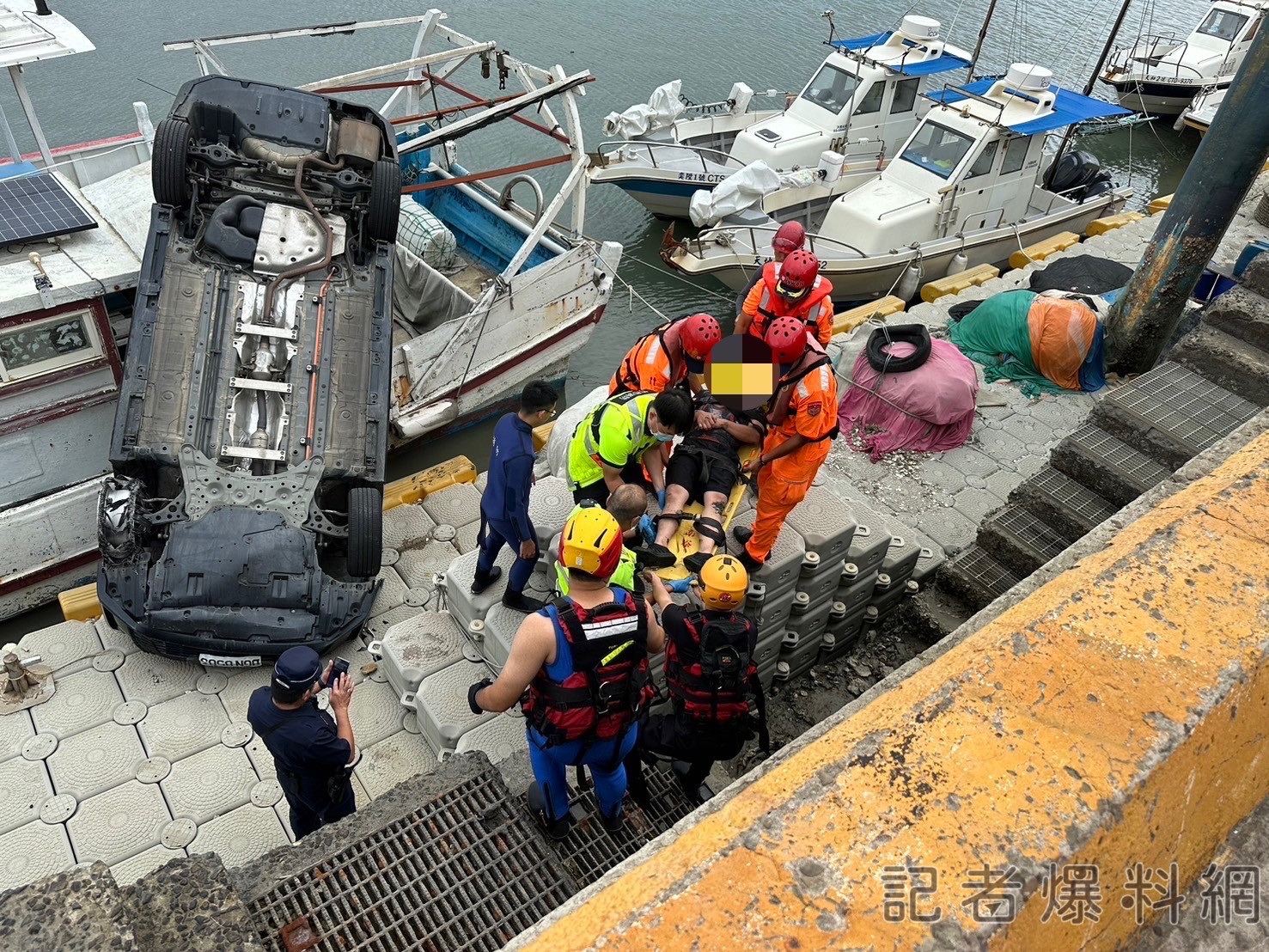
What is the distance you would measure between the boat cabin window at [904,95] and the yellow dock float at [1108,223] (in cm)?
293

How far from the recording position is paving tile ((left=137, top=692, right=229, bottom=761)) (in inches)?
191

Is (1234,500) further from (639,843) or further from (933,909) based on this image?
(639,843)

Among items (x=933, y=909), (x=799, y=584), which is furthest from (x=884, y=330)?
(x=933, y=909)

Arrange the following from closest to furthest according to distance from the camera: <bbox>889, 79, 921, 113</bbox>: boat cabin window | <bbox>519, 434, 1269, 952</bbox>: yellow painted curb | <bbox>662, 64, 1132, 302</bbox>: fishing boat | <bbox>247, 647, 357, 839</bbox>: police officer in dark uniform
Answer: <bbox>519, 434, 1269, 952</bbox>: yellow painted curb
<bbox>247, 647, 357, 839</bbox>: police officer in dark uniform
<bbox>662, 64, 1132, 302</bbox>: fishing boat
<bbox>889, 79, 921, 113</bbox>: boat cabin window

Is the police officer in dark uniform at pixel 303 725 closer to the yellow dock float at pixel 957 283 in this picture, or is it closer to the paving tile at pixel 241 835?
the paving tile at pixel 241 835

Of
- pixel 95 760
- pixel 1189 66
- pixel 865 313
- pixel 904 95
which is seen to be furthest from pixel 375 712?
pixel 1189 66

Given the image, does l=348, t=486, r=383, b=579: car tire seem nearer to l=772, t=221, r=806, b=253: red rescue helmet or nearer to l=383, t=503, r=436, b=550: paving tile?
l=383, t=503, r=436, b=550: paving tile

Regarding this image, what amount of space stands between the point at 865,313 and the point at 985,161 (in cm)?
294

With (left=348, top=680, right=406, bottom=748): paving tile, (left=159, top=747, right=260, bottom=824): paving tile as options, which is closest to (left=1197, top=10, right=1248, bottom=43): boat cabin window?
(left=348, top=680, right=406, bottom=748): paving tile

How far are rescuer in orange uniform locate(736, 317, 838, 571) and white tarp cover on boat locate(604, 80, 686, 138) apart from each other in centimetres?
766

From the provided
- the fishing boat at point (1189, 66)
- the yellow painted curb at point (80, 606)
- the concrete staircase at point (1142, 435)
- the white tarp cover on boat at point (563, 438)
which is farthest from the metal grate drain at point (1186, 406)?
the fishing boat at point (1189, 66)

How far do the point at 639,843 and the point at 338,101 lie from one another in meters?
5.92

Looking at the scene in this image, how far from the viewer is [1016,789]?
5.74 ft

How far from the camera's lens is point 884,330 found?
729cm
